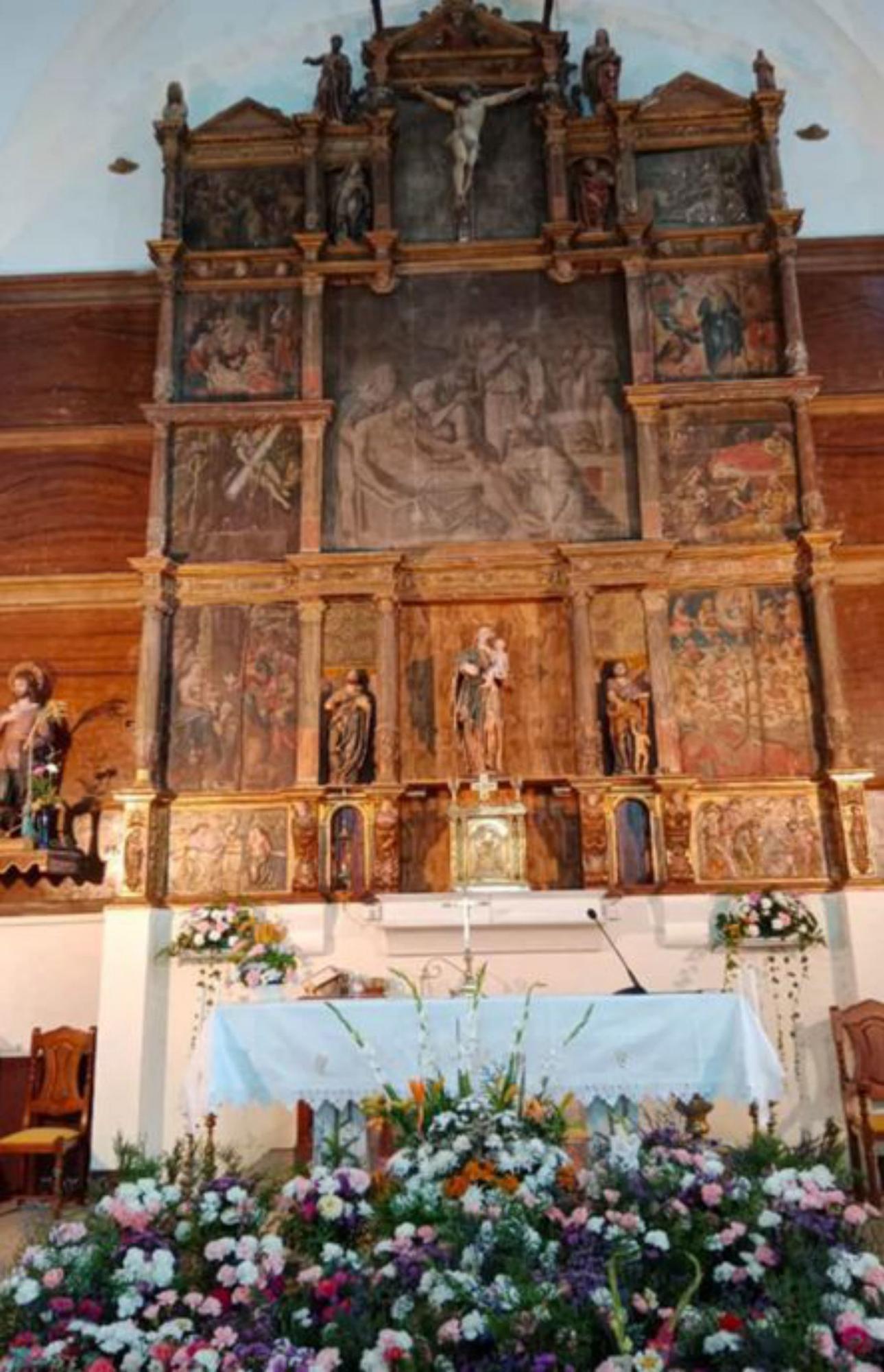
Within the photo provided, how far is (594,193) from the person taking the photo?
11.7 metres

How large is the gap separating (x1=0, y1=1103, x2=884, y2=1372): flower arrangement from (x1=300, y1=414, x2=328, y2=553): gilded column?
7977 millimetres

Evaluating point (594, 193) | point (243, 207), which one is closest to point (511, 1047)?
point (594, 193)

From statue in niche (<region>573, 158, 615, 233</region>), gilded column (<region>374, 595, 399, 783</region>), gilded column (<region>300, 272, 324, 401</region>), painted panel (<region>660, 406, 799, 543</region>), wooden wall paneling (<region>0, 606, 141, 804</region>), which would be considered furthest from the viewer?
statue in niche (<region>573, 158, 615, 233</region>)

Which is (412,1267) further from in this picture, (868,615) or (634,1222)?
(868,615)

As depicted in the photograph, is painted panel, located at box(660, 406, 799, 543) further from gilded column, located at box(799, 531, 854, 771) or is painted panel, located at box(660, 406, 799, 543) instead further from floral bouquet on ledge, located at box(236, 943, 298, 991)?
floral bouquet on ledge, located at box(236, 943, 298, 991)

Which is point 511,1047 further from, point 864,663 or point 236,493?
point 236,493

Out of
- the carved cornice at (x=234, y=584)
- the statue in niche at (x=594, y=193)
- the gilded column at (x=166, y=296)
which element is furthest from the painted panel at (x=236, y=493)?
the statue in niche at (x=594, y=193)

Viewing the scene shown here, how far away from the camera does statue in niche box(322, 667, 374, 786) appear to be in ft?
33.4

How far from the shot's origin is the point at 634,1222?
8.66 feet

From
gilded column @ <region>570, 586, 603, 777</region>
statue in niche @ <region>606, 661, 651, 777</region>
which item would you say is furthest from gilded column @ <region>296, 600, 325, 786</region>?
statue in niche @ <region>606, 661, 651, 777</region>

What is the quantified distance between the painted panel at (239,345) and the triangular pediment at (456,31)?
10.2 feet

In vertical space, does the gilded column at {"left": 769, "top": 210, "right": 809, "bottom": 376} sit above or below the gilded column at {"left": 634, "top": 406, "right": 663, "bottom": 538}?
above

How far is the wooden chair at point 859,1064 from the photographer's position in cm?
825

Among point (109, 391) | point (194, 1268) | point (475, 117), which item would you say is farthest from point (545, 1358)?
point (475, 117)
